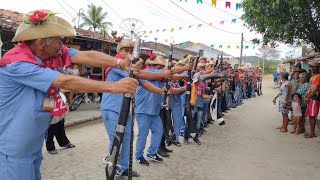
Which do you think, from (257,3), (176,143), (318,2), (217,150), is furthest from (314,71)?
(176,143)

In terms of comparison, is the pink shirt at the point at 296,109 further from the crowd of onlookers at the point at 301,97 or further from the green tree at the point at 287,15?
the green tree at the point at 287,15

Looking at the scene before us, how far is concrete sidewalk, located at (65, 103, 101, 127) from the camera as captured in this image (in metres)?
10.1

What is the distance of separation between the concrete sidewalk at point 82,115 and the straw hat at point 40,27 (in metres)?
7.41

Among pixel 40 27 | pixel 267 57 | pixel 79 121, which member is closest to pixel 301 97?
pixel 79 121

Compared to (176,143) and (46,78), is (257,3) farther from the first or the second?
(46,78)

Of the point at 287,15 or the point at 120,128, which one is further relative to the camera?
the point at 287,15

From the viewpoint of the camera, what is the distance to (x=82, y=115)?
453 inches

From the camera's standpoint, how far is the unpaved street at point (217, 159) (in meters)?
5.49

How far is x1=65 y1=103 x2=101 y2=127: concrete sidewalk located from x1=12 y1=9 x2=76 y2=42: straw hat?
7.41m

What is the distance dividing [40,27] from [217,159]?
4.88 m

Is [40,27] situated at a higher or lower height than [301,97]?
higher

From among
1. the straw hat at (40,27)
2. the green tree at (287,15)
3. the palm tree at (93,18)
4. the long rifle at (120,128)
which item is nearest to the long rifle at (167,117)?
the green tree at (287,15)

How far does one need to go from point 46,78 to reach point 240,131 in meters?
8.40

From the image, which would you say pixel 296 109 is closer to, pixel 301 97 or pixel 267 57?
pixel 301 97
